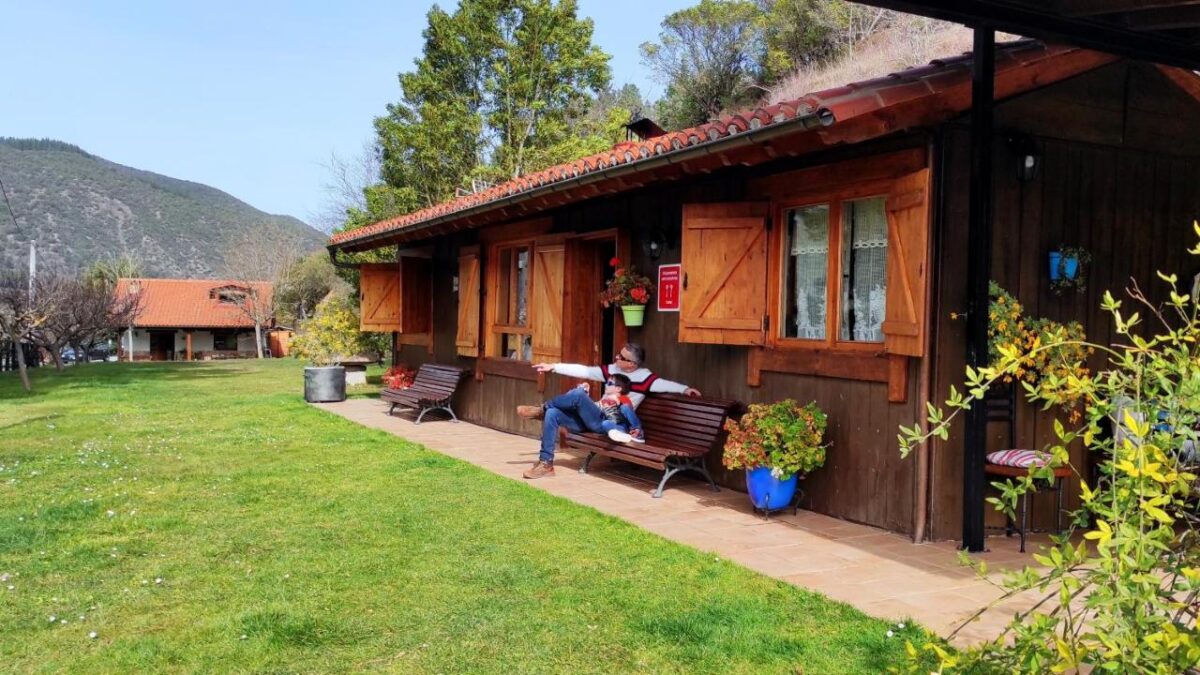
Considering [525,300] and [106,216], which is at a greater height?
[106,216]

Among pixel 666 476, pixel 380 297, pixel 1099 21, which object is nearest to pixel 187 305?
pixel 380 297

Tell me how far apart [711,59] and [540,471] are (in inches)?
1051

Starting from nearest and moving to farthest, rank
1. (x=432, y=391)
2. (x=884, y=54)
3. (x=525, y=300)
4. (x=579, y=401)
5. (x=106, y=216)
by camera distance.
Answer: (x=579, y=401) < (x=525, y=300) < (x=432, y=391) < (x=884, y=54) < (x=106, y=216)

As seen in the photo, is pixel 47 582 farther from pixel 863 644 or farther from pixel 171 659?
pixel 863 644

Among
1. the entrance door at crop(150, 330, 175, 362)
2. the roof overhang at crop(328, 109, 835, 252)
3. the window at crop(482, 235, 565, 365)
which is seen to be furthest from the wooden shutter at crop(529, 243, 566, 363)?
the entrance door at crop(150, 330, 175, 362)

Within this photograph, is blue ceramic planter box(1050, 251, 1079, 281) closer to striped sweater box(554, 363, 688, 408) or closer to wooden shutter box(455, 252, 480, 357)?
striped sweater box(554, 363, 688, 408)

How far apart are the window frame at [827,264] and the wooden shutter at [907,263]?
6.8 inches

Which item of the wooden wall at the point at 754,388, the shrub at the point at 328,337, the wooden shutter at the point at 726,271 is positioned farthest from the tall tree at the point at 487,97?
the wooden shutter at the point at 726,271

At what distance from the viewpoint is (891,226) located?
502cm

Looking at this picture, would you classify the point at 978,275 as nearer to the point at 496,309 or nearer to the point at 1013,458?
the point at 1013,458

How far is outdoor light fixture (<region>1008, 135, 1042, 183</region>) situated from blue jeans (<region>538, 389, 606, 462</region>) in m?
3.51

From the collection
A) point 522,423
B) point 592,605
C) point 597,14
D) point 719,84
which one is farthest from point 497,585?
point 719,84

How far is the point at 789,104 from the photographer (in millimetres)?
4645

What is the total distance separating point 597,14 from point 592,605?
2312 cm
